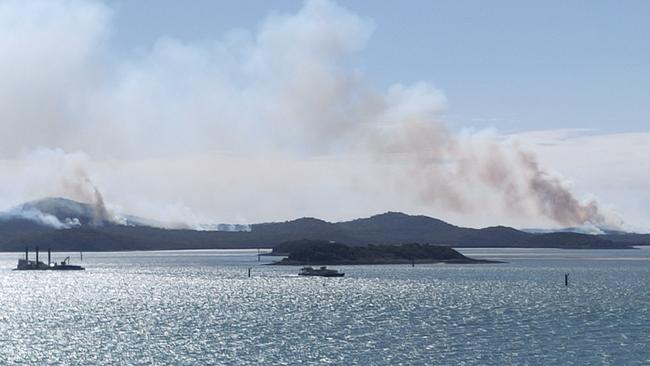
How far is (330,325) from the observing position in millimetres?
104000

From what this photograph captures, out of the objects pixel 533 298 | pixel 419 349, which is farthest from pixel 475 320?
pixel 533 298

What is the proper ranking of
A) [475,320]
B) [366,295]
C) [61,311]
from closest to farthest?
1. [475,320]
2. [61,311]
3. [366,295]

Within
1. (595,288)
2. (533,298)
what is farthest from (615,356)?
(595,288)

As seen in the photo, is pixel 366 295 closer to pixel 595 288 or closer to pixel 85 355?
pixel 595 288

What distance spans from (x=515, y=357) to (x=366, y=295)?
73789 mm

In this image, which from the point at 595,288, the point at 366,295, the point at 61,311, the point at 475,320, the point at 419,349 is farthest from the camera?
the point at 595,288

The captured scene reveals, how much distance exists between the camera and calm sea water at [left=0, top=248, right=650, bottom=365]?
80.0 m

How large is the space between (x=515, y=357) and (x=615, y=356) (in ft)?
24.7

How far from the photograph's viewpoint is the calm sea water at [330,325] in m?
80.0

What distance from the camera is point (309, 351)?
8244 centimetres

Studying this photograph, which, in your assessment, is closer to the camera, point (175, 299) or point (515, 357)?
point (515, 357)

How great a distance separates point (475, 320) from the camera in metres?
107

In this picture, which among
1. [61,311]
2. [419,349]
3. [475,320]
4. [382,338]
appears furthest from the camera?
[61,311]

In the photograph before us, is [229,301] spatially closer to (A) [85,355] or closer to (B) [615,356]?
(A) [85,355]
